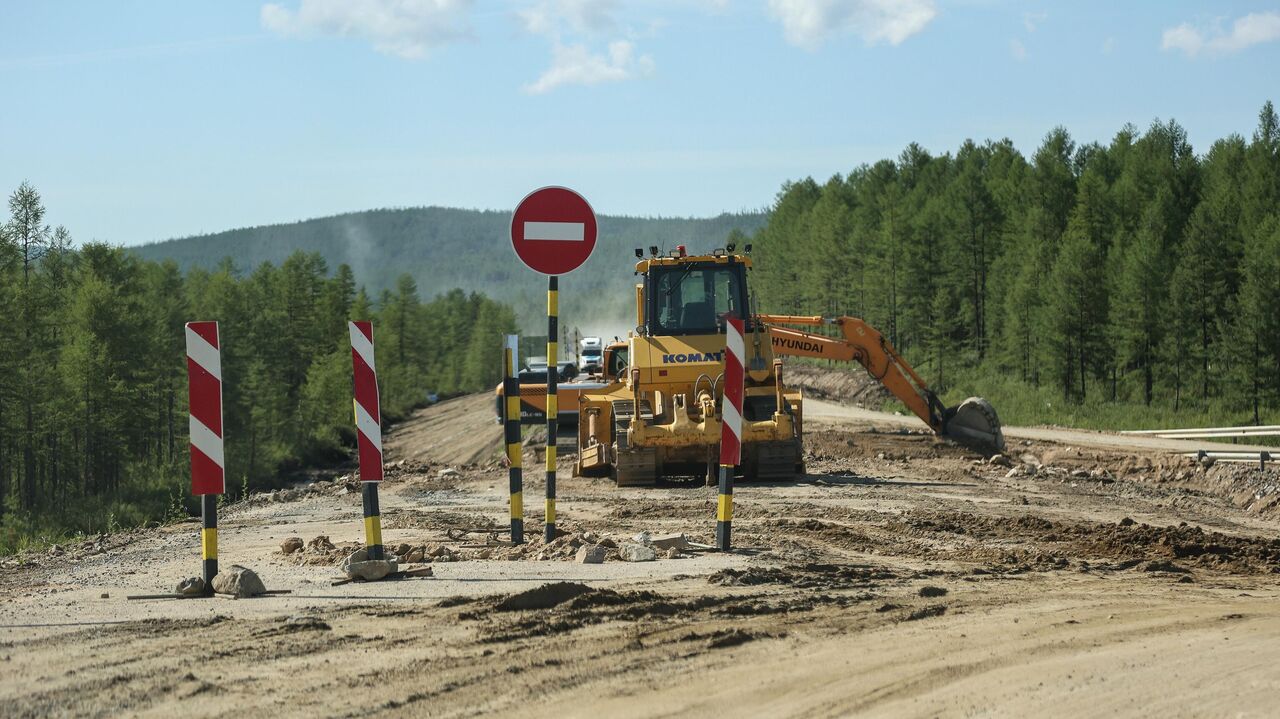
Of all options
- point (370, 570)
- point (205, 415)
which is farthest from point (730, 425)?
point (205, 415)

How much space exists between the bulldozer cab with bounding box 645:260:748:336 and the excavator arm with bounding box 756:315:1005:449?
4345 mm

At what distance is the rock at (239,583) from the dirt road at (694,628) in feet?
0.84

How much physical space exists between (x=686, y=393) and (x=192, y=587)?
12.4 m

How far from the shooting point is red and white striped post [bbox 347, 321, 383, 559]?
9.30 meters

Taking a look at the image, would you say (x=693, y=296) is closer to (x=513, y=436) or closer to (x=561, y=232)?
(x=561, y=232)

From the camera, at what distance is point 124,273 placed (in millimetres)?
61062

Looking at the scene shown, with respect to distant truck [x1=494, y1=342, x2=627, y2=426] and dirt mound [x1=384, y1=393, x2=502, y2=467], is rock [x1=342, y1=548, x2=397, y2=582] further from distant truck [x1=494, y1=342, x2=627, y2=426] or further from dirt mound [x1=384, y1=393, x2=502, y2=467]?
dirt mound [x1=384, y1=393, x2=502, y2=467]

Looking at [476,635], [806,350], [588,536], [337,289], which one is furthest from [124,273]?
[476,635]

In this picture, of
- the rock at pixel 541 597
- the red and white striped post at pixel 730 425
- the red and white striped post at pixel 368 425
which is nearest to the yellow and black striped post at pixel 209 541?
the red and white striped post at pixel 368 425

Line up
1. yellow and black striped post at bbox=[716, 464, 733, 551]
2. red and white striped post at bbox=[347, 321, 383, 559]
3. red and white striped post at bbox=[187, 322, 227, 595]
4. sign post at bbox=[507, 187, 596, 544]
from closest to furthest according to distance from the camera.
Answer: red and white striped post at bbox=[187, 322, 227, 595] → red and white striped post at bbox=[347, 321, 383, 559] → yellow and black striped post at bbox=[716, 464, 733, 551] → sign post at bbox=[507, 187, 596, 544]

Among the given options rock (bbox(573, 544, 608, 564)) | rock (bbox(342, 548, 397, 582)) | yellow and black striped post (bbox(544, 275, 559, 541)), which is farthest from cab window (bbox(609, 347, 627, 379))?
rock (bbox(342, 548, 397, 582))

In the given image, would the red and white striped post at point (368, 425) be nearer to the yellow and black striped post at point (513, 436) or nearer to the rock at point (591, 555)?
the yellow and black striped post at point (513, 436)

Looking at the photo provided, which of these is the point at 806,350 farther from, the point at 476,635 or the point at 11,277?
the point at 11,277

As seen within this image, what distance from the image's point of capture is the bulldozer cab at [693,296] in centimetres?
2047
